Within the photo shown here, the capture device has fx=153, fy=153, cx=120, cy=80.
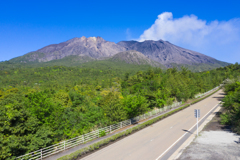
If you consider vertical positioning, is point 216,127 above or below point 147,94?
below

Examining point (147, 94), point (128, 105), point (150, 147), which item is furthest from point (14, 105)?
point (147, 94)

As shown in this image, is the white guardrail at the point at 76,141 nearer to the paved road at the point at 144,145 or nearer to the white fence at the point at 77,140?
the white fence at the point at 77,140

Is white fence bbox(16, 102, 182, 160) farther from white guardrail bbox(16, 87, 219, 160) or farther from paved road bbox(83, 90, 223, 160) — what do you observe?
paved road bbox(83, 90, 223, 160)

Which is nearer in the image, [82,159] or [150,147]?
[82,159]

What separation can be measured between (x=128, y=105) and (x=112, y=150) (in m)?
12.0

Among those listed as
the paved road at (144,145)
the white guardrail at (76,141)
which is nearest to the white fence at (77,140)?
the white guardrail at (76,141)

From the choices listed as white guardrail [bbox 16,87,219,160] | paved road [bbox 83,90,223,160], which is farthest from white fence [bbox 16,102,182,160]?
paved road [bbox 83,90,223,160]

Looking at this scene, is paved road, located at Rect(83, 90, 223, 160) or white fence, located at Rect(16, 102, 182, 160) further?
paved road, located at Rect(83, 90, 223, 160)

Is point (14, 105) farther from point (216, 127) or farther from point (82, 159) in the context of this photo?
point (216, 127)

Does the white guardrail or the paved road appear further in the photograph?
the paved road

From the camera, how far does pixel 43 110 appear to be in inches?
703

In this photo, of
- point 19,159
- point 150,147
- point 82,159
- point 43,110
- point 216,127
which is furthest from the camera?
point 216,127

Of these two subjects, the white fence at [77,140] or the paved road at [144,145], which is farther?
the paved road at [144,145]

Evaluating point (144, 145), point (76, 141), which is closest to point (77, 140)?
point (76, 141)
